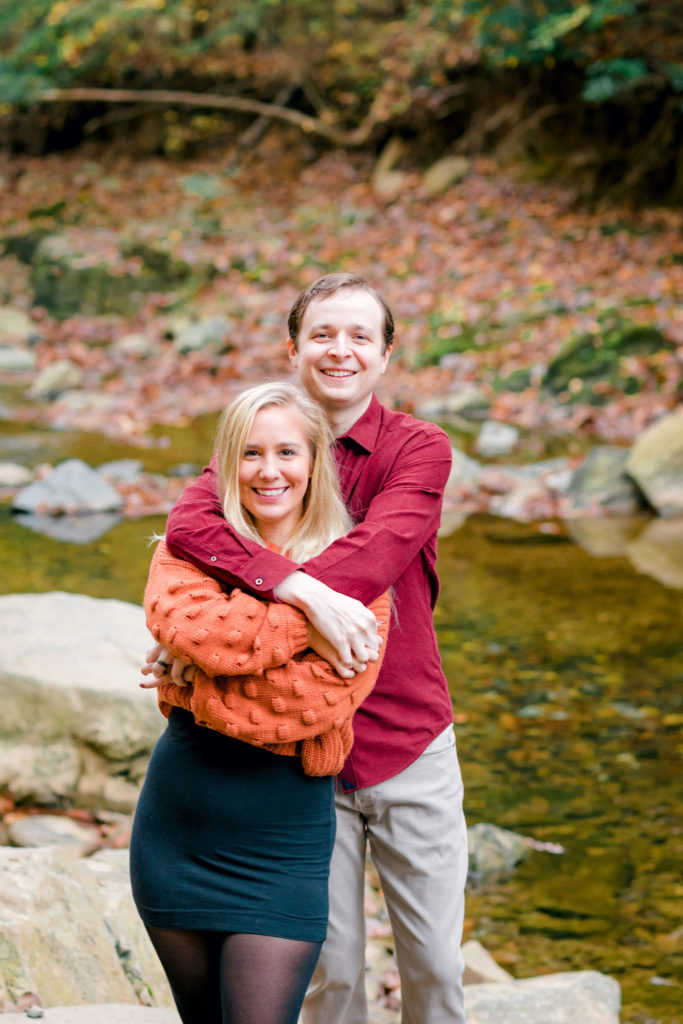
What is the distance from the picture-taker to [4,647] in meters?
4.22

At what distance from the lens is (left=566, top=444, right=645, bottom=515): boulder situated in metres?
8.51

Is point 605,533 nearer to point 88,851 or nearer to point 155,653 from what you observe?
point 88,851

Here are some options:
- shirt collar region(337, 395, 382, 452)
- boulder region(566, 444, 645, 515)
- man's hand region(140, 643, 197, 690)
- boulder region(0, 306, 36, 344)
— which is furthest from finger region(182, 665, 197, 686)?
boulder region(0, 306, 36, 344)

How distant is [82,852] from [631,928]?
2.05m

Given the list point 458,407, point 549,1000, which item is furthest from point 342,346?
point 458,407

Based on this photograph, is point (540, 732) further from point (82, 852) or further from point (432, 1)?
point (432, 1)

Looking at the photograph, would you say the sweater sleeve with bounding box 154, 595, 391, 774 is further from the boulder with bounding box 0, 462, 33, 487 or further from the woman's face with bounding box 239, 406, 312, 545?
the boulder with bounding box 0, 462, 33, 487

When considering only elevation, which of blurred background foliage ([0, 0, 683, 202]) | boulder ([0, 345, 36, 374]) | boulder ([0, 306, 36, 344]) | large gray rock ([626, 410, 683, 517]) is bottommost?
large gray rock ([626, 410, 683, 517])

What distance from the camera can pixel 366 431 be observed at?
7.93ft

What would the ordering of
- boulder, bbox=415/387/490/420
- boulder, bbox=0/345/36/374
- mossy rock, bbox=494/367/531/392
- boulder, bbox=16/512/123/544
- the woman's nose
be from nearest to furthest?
the woman's nose, boulder, bbox=16/512/123/544, boulder, bbox=415/387/490/420, mossy rock, bbox=494/367/531/392, boulder, bbox=0/345/36/374

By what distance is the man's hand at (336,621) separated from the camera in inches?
77.9

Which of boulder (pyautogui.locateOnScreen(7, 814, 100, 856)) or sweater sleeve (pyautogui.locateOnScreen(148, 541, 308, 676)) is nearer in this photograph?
sweater sleeve (pyautogui.locateOnScreen(148, 541, 308, 676))

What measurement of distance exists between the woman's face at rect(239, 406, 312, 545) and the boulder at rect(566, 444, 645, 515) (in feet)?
21.6

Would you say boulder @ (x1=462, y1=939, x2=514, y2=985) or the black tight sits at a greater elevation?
the black tight
